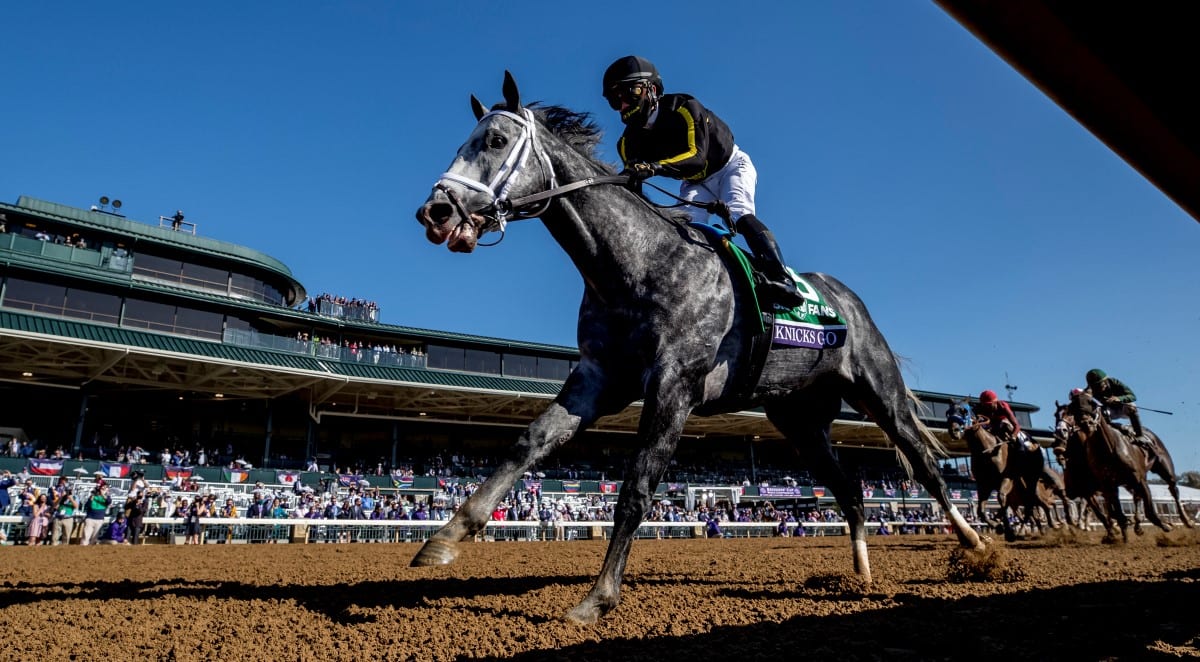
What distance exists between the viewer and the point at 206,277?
36562 mm

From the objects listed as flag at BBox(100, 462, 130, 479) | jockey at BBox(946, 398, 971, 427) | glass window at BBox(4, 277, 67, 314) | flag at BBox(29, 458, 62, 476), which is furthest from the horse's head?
glass window at BBox(4, 277, 67, 314)

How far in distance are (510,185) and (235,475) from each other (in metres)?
25.6

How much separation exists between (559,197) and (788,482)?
125ft

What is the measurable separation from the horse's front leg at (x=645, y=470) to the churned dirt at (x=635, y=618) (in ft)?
1.03

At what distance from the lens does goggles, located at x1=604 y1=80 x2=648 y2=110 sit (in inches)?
183

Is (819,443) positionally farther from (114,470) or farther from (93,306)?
(93,306)

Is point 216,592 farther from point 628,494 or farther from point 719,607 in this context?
point 719,607

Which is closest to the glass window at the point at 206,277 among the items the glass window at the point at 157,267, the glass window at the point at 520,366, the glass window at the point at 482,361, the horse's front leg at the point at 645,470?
the glass window at the point at 157,267

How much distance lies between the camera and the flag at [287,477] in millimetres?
26734

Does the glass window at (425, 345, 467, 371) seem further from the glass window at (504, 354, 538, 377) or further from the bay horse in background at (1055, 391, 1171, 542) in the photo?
the bay horse in background at (1055, 391, 1171, 542)

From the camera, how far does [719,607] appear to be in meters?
3.84

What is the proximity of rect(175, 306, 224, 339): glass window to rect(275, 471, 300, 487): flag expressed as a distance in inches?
371

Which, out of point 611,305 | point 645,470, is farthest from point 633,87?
point 645,470

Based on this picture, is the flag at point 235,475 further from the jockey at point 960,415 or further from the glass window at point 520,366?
the jockey at point 960,415
